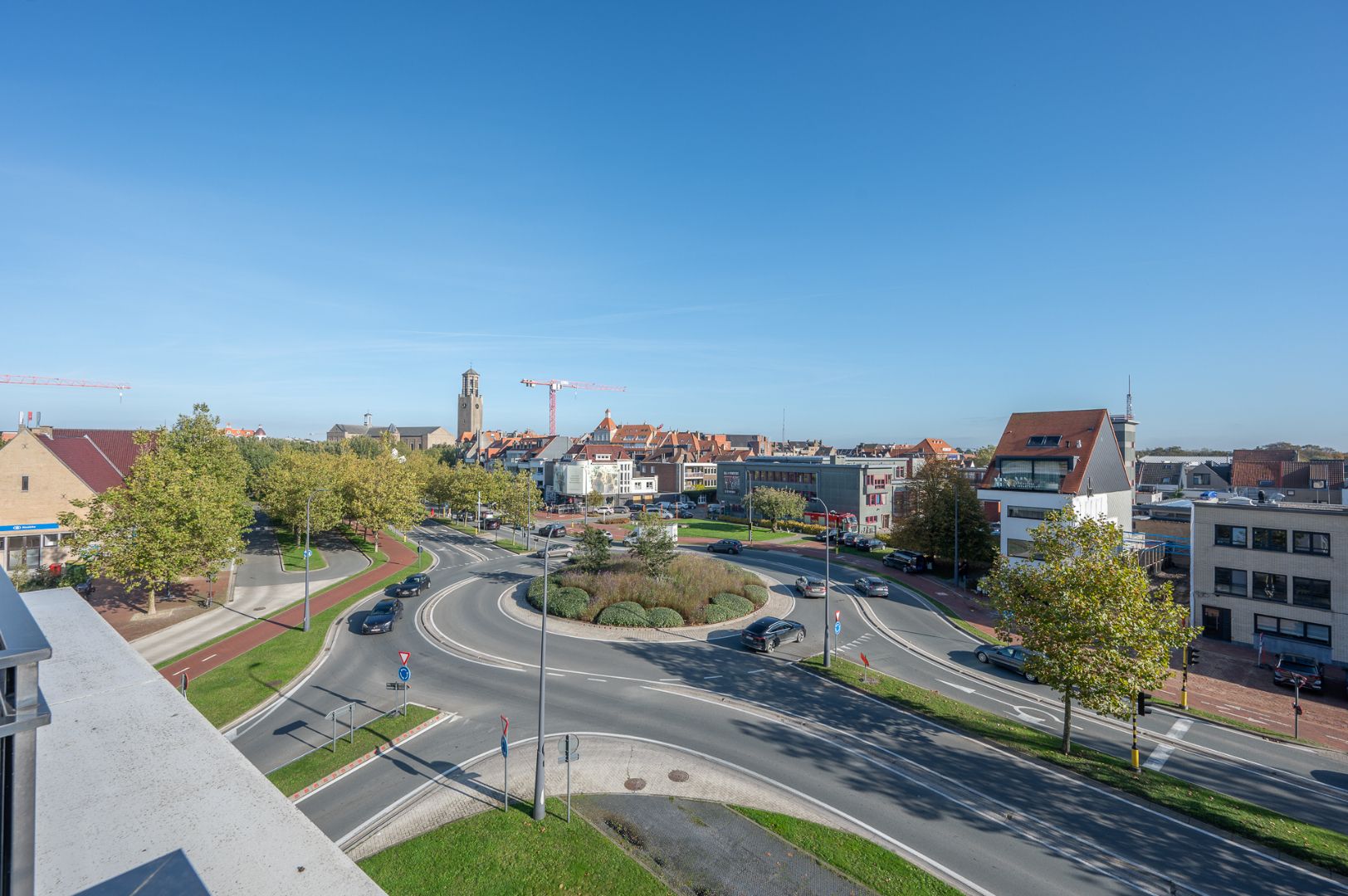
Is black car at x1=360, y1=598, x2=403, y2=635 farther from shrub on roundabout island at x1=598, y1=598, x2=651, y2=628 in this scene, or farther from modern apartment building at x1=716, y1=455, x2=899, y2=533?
modern apartment building at x1=716, y1=455, x2=899, y2=533

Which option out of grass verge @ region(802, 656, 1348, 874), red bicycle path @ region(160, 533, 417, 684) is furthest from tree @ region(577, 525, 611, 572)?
grass verge @ region(802, 656, 1348, 874)

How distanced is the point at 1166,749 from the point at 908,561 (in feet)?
90.9

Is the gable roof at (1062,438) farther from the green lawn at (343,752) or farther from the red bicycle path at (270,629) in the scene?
the red bicycle path at (270,629)

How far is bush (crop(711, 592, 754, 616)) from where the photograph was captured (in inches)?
1396

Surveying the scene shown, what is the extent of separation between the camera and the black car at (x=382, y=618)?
30.8 meters

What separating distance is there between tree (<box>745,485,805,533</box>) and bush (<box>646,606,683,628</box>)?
3685 centimetres

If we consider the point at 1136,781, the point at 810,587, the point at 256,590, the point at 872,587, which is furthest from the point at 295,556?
the point at 1136,781

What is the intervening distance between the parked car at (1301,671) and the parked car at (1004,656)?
1123 centimetres

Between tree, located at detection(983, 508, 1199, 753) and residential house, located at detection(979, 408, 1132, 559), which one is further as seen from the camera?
residential house, located at detection(979, 408, 1132, 559)

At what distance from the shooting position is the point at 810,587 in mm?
39656

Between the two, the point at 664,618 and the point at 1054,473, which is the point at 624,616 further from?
the point at 1054,473

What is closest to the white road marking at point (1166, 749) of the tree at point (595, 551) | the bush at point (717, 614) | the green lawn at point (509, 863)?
the green lawn at point (509, 863)

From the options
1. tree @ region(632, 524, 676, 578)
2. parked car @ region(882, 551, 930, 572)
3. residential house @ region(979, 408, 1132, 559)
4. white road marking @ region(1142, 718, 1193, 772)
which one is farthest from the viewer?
parked car @ region(882, 551, 930, 572)

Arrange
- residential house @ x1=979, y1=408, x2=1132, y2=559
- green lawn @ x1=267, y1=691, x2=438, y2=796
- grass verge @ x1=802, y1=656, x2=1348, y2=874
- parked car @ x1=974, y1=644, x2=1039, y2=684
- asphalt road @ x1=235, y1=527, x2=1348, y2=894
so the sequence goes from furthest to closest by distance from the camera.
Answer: residential house @ x1=979, y1=408, x2=1132, y2=559 → parked car @ x1=974, y1=644, x2=1039, y2=684 → green lawn @ x1=267, y1=691, x2=438, y2=796 → grass verge @ x1=802, y1=656, x2=1348, y2=874 → asphalt road @ x1=235, y1=527, x2=1348, y2=894
